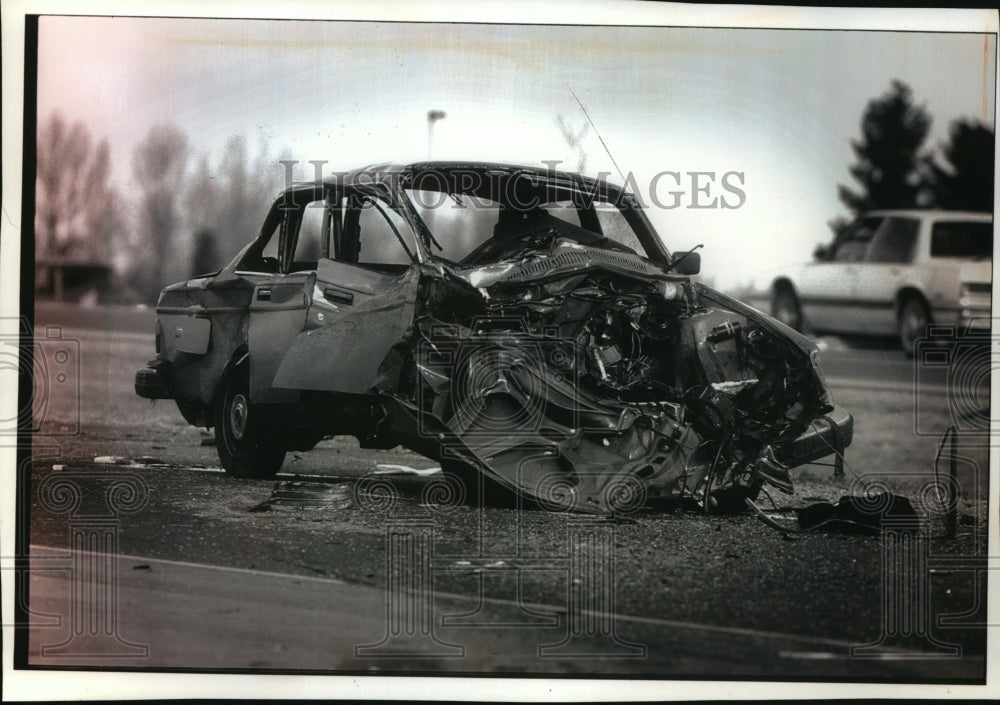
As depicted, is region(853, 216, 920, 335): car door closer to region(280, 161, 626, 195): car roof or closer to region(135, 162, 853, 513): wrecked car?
region(135, 162, 853, 513): wrecked car

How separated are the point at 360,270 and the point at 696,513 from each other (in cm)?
179

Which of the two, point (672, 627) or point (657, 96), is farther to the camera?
point (657, 96)

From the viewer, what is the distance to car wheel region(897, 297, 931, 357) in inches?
174

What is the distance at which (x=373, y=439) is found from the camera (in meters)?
4.25

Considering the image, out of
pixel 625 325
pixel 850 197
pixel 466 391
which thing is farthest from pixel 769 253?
pixel 466 391

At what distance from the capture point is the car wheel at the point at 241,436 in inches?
173

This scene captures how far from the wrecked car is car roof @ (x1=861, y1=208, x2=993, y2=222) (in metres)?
0.68

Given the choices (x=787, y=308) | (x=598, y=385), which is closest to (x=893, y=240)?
(x=787, y=308)

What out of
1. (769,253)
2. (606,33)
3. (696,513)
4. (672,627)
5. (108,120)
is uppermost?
(606,33)

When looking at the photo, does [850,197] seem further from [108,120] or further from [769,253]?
[108,120]

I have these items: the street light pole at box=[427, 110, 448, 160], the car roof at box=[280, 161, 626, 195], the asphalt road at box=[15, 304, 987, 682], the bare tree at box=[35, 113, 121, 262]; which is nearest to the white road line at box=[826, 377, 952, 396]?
the asphalt road at box=[15, 304, 987, 682]

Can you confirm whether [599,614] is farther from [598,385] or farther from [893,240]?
[893,240]

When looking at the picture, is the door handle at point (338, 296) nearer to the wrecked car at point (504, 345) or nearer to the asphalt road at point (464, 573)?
the wrecked car at point (504, 345)

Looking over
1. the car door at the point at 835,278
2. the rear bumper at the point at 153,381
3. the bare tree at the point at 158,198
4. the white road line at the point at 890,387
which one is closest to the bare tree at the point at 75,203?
the bare tree at the point at 158,198
